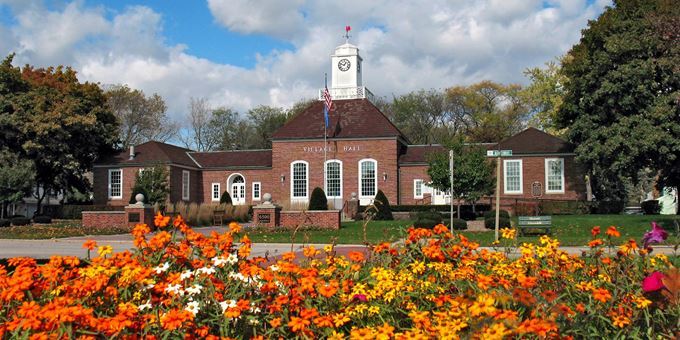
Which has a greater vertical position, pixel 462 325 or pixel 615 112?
pixel 615 112

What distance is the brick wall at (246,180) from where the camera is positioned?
157ft

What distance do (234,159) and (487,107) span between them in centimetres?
3268

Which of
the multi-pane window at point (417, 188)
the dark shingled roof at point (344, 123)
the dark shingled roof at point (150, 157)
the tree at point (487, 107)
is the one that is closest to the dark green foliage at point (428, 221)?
the multi-pane window at point (417, 188)

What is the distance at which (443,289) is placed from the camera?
14.9 feet

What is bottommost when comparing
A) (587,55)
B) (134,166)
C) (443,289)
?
(443,289)

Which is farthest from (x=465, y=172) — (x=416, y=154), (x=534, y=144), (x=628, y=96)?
(x=416, y=154)

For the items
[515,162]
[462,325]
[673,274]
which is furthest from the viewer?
[515,162]

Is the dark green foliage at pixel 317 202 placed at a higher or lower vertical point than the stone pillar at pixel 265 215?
higher

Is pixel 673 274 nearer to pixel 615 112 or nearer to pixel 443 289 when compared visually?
pixel 443 289

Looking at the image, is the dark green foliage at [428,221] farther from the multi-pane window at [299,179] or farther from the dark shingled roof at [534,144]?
the multi-pane window at [299,179]

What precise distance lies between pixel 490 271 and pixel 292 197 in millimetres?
40875

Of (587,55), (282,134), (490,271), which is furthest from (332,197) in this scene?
(490,271)

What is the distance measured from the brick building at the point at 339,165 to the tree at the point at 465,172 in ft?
27.2

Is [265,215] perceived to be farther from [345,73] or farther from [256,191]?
[345,73]
